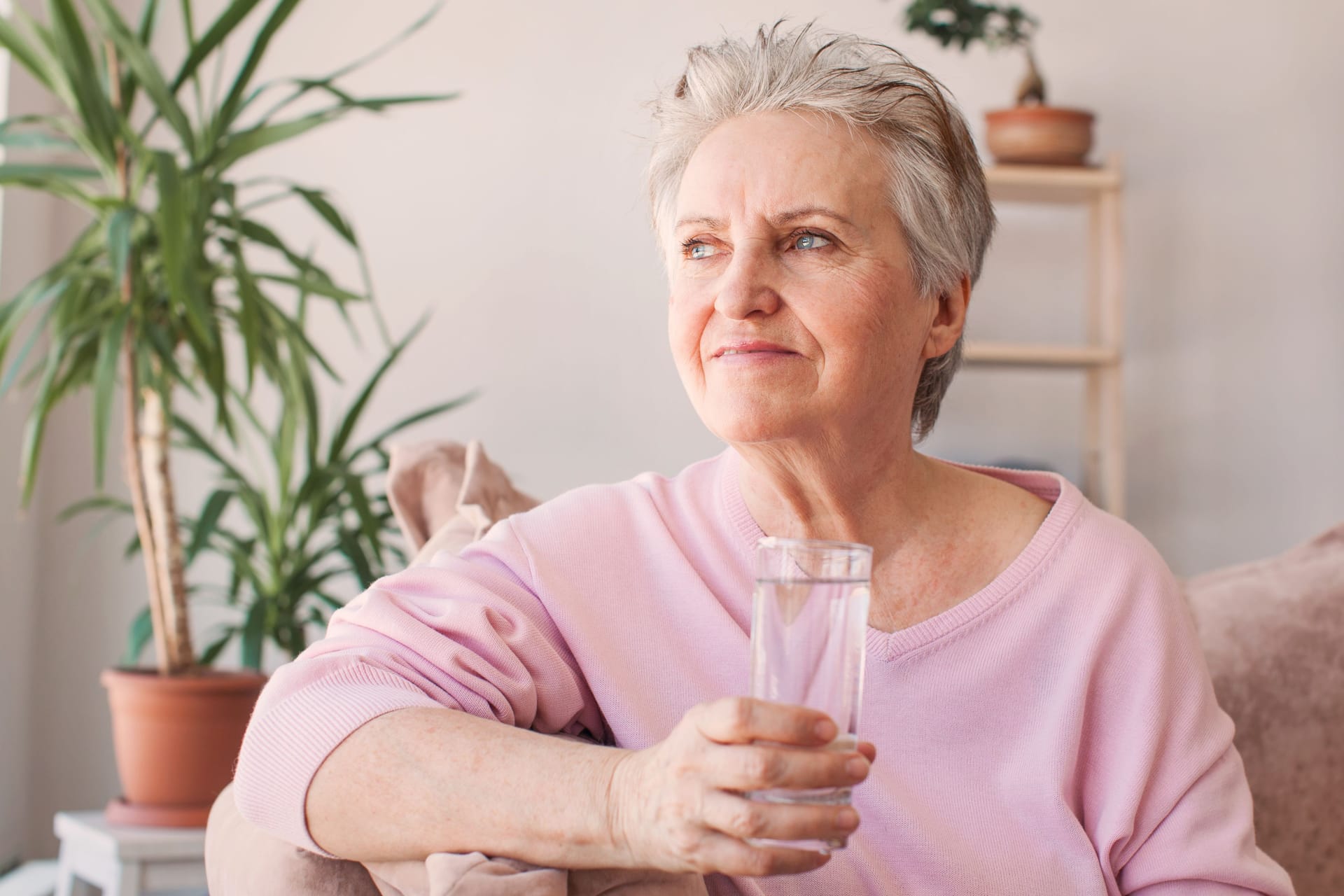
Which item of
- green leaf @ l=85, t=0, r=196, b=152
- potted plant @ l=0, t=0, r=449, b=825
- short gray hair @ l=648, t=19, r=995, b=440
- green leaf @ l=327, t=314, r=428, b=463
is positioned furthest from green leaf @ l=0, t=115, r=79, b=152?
short gray hair @ l=648, t=19, r=995, b=440

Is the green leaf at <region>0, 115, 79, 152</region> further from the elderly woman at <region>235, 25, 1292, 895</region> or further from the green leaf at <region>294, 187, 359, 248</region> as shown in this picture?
the elderly woman at <region>235, 25, 1292, 895</region>

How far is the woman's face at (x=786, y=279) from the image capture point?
118 cm

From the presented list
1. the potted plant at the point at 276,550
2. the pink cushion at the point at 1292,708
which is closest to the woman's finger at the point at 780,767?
the pink cushion at the point at 1292,708

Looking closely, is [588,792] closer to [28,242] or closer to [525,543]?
[525,543]

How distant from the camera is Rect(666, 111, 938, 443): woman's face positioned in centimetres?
118

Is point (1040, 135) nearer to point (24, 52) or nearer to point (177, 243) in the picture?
point (177, 243)

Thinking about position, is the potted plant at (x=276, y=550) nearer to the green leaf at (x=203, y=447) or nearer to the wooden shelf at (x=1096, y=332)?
the green leaf at (x=203, y=447)

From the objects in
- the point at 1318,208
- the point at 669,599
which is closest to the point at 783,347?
the point at 669,599

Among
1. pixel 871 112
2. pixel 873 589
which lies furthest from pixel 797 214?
pixel 873 589

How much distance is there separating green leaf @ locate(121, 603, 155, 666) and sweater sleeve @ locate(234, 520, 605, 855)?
1390 millimetres

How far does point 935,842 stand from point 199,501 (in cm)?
234

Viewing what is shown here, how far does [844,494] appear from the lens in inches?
50.8

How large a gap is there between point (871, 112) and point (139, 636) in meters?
1.82

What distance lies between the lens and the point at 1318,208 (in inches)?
128
